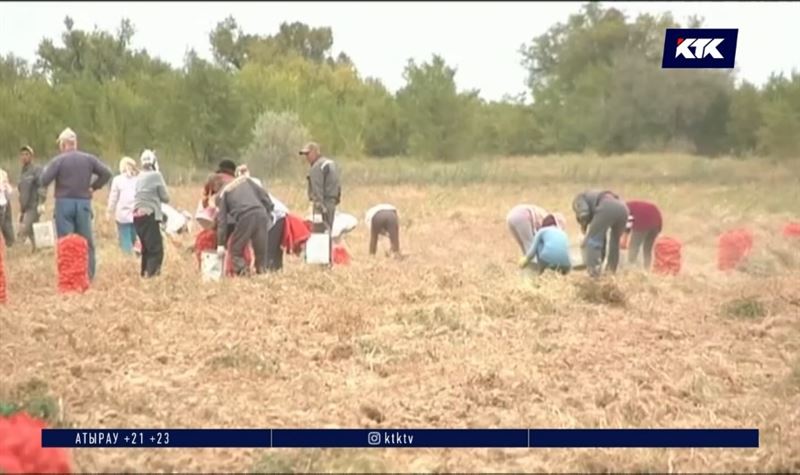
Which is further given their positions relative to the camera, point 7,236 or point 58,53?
point 7,236

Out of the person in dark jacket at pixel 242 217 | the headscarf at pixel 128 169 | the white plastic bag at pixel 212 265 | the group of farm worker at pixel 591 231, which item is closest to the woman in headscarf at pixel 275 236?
the person in dark jacket at pixel 242 217

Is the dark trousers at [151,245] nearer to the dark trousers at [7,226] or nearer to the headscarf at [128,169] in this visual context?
the headscarf at [128,169]

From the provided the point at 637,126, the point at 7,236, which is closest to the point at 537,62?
the point at 637,126

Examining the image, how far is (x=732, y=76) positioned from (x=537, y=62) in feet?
50.7

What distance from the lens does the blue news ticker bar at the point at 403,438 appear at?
4414mm

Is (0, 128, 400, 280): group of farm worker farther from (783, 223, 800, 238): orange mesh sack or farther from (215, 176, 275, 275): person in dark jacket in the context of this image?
(783, 223, 800, 238): orange mesh sack

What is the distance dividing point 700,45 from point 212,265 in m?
5.46

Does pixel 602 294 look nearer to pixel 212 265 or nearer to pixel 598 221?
pixel 598 221

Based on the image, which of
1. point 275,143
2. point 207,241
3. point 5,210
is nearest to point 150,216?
point 207,241

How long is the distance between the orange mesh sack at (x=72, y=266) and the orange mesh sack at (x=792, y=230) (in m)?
7.87

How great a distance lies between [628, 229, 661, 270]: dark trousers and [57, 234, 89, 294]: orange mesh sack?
5816 mm

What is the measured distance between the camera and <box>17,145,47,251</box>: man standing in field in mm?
12398

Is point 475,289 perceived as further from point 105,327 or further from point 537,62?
point 537,62

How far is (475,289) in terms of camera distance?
891 cm
